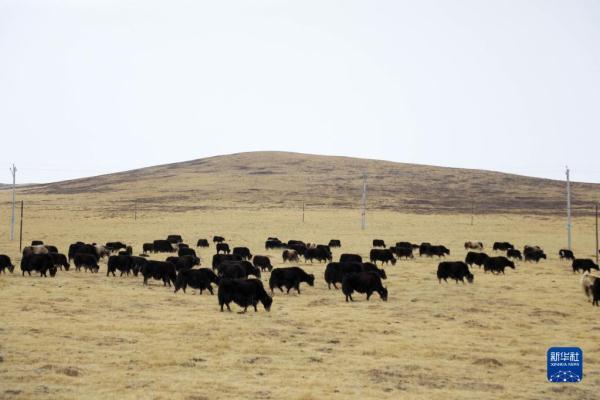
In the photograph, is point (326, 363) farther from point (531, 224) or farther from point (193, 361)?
point (531, 224)

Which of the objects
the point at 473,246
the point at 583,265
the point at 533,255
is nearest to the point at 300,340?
the point at 583,265

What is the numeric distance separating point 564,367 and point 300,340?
604 cm

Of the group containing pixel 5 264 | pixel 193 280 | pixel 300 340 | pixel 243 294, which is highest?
pixel 5 264

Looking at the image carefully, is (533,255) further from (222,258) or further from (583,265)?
(222,258)

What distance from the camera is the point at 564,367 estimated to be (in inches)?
499

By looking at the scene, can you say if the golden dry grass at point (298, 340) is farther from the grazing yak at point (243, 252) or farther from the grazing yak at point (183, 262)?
the grazing yak at point (243, 252)

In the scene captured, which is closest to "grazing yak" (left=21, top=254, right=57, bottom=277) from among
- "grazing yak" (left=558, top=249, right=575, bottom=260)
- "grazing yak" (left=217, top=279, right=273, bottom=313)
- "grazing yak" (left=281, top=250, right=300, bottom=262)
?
"grazing yak" (left=217, top=279, right=273, bottom=313)

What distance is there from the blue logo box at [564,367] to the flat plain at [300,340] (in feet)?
0.97


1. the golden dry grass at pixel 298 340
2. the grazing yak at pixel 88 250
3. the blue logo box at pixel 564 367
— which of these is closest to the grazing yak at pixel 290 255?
the golden dry grass at pixel 298 340

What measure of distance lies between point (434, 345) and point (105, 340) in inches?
307

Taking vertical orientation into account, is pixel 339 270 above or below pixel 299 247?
below

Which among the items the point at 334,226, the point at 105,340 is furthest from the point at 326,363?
the point at 334,226

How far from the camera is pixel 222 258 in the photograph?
3084cm

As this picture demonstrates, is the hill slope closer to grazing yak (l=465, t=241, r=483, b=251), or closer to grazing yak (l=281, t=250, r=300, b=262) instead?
grazing yak (l=465, t=241, r=483, b=251)
